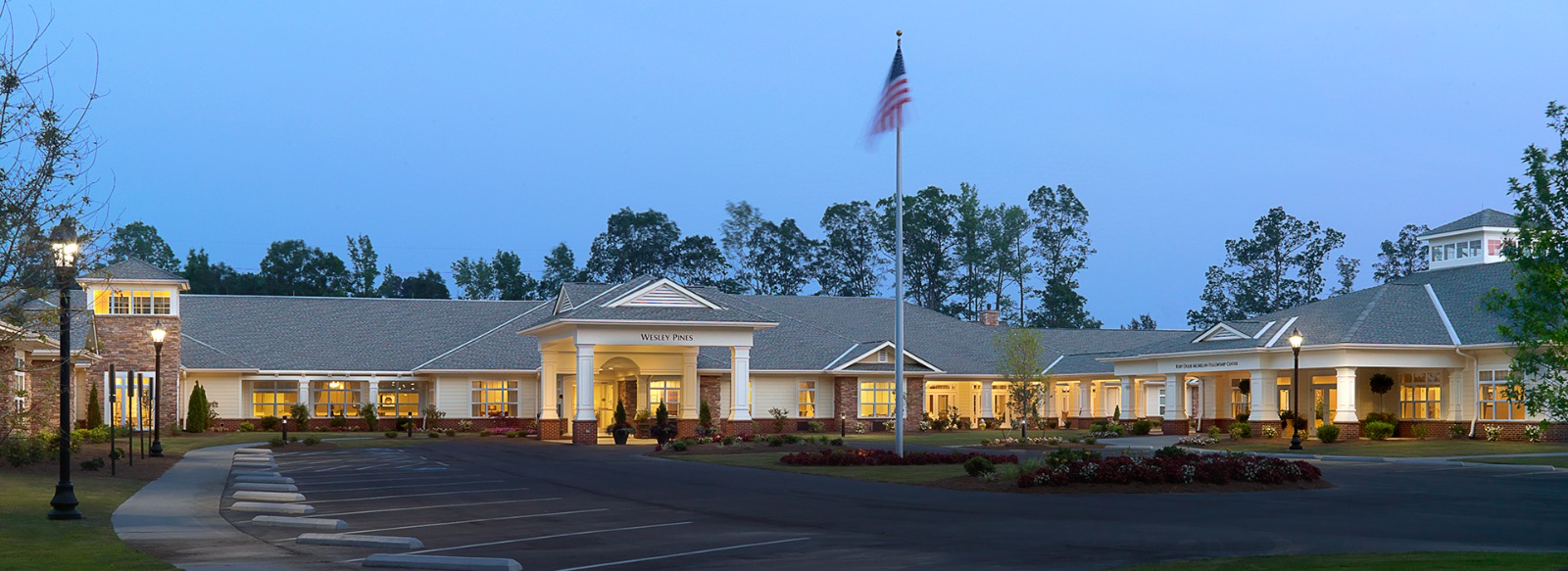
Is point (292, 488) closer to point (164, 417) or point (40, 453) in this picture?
point (40, 453)

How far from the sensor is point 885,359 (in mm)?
62312

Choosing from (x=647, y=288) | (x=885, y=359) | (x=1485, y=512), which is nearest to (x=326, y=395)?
(x=647, y=288)

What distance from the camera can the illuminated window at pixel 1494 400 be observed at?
146 ft

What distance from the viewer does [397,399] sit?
61781 millimetres

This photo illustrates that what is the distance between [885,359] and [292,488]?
40122 mm

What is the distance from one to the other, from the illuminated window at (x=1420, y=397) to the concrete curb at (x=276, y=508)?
40.2 metres

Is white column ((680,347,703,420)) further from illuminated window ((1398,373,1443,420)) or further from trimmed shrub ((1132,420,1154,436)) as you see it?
illuminated window ((1398,373,1443,420))

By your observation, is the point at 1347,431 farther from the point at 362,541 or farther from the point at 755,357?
the point at 362,541

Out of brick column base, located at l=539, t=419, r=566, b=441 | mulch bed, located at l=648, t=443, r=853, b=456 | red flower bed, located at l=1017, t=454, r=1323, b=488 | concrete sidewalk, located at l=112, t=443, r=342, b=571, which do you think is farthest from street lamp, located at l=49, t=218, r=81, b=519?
brick column base, located at l=539, t=419, r=566, b=441

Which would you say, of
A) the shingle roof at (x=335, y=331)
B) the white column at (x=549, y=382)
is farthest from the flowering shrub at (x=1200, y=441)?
the shingle roof at (x=335, y=331)

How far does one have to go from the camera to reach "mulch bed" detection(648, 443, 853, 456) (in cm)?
4025

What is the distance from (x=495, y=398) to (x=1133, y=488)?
40785mm

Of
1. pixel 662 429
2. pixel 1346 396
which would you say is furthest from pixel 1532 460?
pixel 662 429

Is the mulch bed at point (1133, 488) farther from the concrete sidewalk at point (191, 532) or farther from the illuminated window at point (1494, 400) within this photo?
the illuminated window at point (1494, 400)
